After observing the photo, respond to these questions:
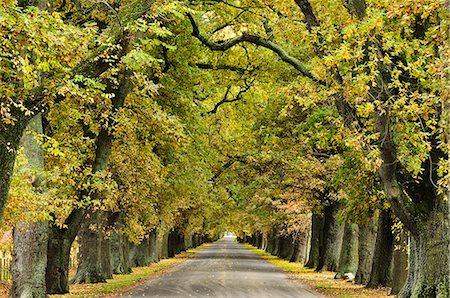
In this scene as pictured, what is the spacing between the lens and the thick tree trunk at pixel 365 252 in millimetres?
28036

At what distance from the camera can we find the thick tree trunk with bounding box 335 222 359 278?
31609 millimetres

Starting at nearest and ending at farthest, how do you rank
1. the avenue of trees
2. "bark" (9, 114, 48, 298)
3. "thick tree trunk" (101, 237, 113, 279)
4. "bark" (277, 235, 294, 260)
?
the avenue of trees, "bark" (9, 114, 48, 298), "thick tree trunk" (101, 237, 113, 279), "bark" (277, 235, 294, 260)

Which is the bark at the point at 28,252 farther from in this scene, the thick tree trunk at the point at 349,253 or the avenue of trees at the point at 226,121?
the thick tree trunk at the point at 349,253

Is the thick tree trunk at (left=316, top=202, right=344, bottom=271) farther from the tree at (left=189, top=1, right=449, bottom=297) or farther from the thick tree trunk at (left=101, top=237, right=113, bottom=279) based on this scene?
the tree at (left=189, top=1, right=449, bottom=297)

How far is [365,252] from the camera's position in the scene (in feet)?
92.9

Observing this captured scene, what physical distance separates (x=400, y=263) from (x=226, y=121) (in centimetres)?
1624

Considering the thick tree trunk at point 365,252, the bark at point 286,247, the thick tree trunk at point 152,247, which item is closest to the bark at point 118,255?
the thick tree trunk at point 152,247

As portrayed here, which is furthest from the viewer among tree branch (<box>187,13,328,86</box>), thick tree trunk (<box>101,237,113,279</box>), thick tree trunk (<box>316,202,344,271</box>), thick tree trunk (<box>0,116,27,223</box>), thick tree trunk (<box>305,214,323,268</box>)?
thick tree trunk (<box>305,214,323,268</box>)

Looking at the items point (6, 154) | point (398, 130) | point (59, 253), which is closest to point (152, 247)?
point (59, 253)

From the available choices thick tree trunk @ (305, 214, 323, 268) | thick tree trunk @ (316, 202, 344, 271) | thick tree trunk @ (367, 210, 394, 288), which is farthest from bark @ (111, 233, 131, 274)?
thick tree trunk @ (367, 210, 394, 288)

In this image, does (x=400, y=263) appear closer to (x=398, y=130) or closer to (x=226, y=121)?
(x=398, y=130)

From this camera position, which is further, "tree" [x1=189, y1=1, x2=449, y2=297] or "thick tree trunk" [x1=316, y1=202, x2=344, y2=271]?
"thick tree trunk" [x1=316, y1=202, x2=344, y2=271]

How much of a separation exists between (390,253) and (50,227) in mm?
13034

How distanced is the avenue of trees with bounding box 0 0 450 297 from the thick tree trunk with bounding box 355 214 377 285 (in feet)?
0.19
